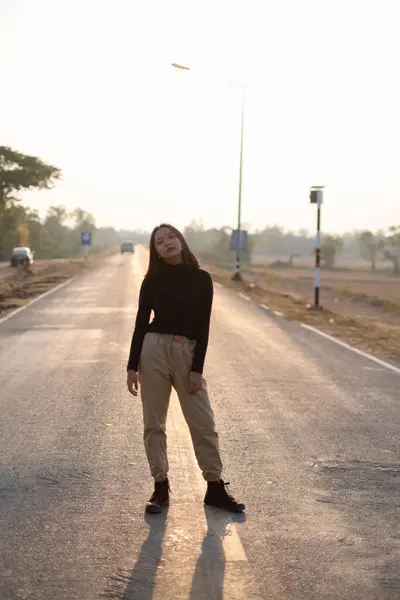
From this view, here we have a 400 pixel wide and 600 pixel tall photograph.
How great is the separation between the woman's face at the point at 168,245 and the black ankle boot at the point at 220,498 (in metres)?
1.50

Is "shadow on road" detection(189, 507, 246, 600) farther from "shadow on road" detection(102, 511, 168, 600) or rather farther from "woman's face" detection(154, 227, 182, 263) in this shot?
"woman's face" detection(154, 227, 182, 263)

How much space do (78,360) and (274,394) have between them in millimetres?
4075

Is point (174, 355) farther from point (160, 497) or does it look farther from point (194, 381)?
point (160, 497)

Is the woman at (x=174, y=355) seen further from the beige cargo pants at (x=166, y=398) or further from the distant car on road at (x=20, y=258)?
the distant car on road at (x=20, y=258)

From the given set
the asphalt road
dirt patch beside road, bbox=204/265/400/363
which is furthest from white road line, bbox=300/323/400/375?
the asphalt road

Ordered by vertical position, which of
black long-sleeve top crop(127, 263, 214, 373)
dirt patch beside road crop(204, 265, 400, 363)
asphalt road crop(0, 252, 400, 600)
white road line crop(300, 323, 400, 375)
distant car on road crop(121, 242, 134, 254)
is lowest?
dirt patch beside road crop(204, 265, 400, 363)

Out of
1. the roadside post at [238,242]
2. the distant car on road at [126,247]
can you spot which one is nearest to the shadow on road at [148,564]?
the roadside post at [238,242]

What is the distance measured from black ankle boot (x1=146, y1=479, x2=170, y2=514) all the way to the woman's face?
1.47 meters

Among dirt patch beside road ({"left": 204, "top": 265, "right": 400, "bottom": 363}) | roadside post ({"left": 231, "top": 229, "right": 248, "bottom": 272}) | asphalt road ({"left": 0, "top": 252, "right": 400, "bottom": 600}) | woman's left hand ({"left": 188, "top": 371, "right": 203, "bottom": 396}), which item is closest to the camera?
asphalt road ({"left": 0, "top": 252, "right": 400, "bottom": 600})

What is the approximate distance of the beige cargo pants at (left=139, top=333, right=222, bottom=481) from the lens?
6.01m

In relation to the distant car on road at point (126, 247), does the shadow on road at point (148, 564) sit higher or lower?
lower

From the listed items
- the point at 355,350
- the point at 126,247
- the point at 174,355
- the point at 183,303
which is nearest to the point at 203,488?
the point at 174,355

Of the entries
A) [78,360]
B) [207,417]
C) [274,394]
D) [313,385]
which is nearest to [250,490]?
[207,417]

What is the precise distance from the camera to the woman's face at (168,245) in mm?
6000
